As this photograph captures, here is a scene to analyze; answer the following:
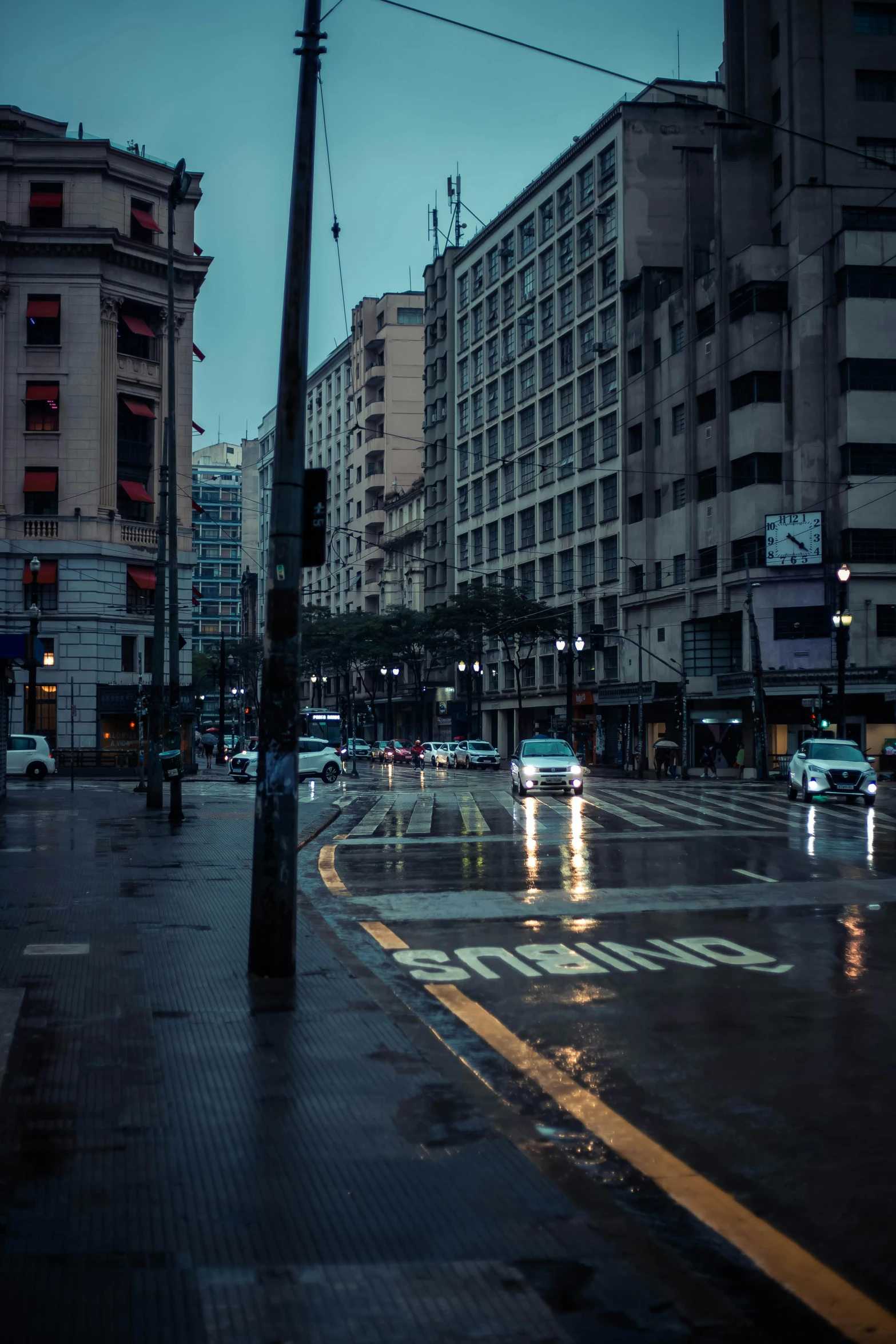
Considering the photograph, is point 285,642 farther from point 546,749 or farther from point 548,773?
point 546,749

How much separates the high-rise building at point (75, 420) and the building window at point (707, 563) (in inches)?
993

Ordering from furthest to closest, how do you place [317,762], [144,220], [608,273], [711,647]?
[608,273] → [711,647] → [144,220] → [317,762]

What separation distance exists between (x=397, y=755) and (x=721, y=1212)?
3344 inches

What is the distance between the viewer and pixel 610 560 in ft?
256

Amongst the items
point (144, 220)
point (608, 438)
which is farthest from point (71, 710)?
point (608, 438)

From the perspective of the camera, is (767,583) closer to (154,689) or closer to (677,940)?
(154,689)

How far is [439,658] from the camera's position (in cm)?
9450

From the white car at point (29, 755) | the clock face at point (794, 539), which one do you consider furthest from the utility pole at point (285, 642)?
the clock face at point (794, 539)

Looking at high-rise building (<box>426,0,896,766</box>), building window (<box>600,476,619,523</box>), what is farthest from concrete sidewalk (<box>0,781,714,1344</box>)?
building window (<box>600,476,619,523</box>)

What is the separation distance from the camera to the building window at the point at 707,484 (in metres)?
65.8

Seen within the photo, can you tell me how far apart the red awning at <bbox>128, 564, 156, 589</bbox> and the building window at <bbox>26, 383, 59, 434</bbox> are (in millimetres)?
6557

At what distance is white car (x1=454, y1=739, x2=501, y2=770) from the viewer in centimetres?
7519

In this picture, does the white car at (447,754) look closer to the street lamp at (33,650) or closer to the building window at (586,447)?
the building window at (586,447)

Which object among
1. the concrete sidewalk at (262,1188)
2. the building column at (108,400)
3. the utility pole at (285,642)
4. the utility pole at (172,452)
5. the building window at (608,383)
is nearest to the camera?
the concrete sidewalk at (262,1188)
